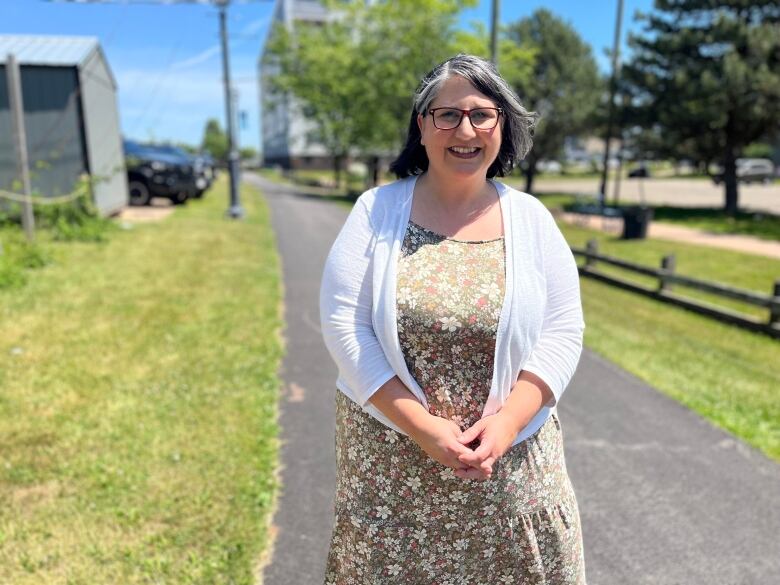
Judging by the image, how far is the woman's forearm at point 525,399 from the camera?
5.83ft

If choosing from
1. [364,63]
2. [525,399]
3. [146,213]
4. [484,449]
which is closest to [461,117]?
[525,399]

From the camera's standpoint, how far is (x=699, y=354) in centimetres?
664

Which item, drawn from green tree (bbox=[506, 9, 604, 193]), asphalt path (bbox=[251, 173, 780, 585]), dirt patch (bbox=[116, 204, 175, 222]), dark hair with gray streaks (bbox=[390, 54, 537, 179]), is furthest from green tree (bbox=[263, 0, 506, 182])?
dark hair with gray streaks (bbox=[390, 54, 537, 179])

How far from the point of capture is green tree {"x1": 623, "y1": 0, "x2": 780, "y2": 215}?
21.3m

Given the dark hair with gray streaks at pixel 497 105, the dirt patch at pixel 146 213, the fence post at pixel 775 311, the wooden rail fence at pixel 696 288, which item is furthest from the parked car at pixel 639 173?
the dark hair with gray streaks at pixel 497 105

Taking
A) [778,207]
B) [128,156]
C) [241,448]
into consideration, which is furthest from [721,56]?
[241,448]

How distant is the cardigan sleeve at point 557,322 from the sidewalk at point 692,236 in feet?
47.2

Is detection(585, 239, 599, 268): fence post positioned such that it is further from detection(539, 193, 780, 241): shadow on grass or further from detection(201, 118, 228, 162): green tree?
detection(201, 118, 228, 162): green tree

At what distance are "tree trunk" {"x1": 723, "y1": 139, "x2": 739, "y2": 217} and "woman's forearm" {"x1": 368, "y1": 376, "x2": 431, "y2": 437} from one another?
25.0 meters

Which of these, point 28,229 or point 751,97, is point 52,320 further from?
point 751,97

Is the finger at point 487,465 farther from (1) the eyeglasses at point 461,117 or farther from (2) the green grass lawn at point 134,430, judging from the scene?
(2) the green grass lawn at point 134,430

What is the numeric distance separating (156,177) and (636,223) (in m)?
13.4

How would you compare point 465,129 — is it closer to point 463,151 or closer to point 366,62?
point 463,151

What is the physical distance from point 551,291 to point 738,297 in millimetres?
7279
